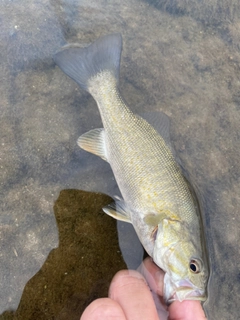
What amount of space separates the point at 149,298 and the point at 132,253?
0.53 m

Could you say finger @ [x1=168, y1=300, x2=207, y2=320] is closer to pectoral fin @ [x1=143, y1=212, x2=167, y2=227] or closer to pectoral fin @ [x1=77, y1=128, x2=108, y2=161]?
pectoral fin @ [x1=143, y1=212, x2=167, y2=227]

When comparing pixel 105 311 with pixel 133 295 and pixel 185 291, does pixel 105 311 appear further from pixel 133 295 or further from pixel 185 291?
pixel 185 291

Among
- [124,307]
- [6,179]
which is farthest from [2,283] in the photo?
[124,307]

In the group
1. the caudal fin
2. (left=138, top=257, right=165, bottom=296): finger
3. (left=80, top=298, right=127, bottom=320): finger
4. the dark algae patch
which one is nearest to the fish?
the caudal fin

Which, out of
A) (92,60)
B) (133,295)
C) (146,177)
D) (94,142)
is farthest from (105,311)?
(92,60)

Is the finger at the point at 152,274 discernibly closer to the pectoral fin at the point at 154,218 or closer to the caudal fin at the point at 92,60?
the pectoral fin at the point at 154,218

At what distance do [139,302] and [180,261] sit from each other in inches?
14.2

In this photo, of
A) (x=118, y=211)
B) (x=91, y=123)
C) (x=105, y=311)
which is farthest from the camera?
(x=91, y=123)

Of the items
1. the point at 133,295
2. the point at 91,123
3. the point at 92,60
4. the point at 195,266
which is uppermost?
the point at 92,60

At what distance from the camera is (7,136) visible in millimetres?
2945

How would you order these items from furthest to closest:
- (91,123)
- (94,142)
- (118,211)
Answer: (91,123) < (94,142) < (118,211)

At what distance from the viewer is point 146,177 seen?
2.59 m

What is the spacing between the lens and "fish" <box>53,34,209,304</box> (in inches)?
93.1

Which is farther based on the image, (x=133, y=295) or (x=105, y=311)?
(x=133, y=295)
